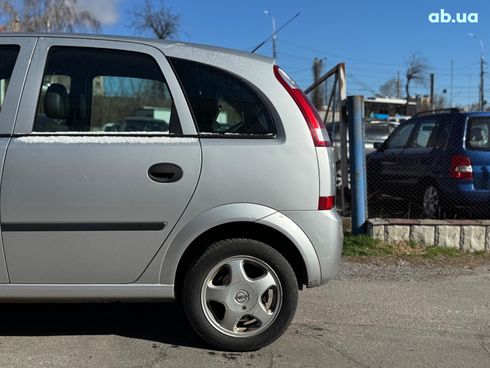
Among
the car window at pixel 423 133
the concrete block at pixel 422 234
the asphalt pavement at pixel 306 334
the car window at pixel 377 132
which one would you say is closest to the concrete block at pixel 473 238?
the concrete block at pixel 422 234

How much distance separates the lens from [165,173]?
3312mm

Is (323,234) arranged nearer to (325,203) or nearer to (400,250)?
(325,203)

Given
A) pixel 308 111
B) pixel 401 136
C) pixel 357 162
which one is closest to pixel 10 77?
pixel 308 111

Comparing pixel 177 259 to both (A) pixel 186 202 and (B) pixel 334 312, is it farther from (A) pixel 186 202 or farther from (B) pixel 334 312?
(B) pixel 334 312

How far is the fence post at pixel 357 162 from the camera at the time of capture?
6395mm

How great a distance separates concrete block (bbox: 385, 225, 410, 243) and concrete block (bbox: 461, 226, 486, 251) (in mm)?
655

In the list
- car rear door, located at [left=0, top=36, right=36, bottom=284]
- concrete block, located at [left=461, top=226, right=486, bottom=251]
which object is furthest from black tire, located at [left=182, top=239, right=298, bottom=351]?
concrete block, located at [left=461, top=226, right=486, bottom=251]

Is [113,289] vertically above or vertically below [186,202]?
below

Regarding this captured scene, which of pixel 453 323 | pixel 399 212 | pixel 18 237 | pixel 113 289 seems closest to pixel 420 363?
pixel 453 323

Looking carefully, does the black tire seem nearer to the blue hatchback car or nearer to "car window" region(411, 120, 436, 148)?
the blue hatchback car

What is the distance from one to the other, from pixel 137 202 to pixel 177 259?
1.42 ft

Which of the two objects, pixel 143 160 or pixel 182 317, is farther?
pixel 182 317

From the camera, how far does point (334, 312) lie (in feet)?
14.5

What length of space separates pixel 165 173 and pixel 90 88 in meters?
0.82
